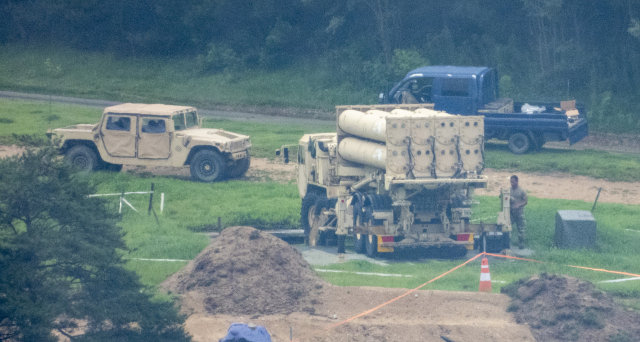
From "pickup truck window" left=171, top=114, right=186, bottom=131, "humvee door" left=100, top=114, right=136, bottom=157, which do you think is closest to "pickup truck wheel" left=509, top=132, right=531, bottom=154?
"pickup truck window" left=171, top=114, right=186, bottom=131

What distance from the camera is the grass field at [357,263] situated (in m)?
11.6

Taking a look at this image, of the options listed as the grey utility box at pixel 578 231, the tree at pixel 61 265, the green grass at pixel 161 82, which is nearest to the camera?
the tree at pixel 61 265

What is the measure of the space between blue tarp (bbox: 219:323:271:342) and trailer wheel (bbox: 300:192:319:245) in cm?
731

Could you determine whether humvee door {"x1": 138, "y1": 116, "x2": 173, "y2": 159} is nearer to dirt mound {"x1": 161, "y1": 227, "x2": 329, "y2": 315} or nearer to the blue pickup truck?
the blue pickup truck

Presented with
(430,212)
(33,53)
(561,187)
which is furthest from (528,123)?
(33,53)

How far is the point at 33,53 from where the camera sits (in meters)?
44.0

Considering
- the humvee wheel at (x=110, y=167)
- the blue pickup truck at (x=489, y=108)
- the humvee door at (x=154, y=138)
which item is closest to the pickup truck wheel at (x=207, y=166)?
the humvee door at (x=154, y=138)

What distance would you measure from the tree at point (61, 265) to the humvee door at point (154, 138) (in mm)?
11978

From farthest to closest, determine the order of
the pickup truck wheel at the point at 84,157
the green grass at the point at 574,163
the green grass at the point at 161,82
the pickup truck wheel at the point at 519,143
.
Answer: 1. the green grass at the point at 161,82
2. the pickup truck wheel at the point at 519,143
3. the green grass at the point at 574,163
4. the pickup truck wheel at the point at 84,157

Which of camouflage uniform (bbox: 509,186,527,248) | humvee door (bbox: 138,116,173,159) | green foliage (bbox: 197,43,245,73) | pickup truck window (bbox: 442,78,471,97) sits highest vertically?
green foliage (bbox: 197,43,245,73)

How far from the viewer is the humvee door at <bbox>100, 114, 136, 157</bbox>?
1989cm

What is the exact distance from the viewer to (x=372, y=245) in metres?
13.5

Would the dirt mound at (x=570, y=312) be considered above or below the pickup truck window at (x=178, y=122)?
below

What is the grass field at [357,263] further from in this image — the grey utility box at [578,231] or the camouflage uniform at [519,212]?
the camouflage uniform at [519,212]
